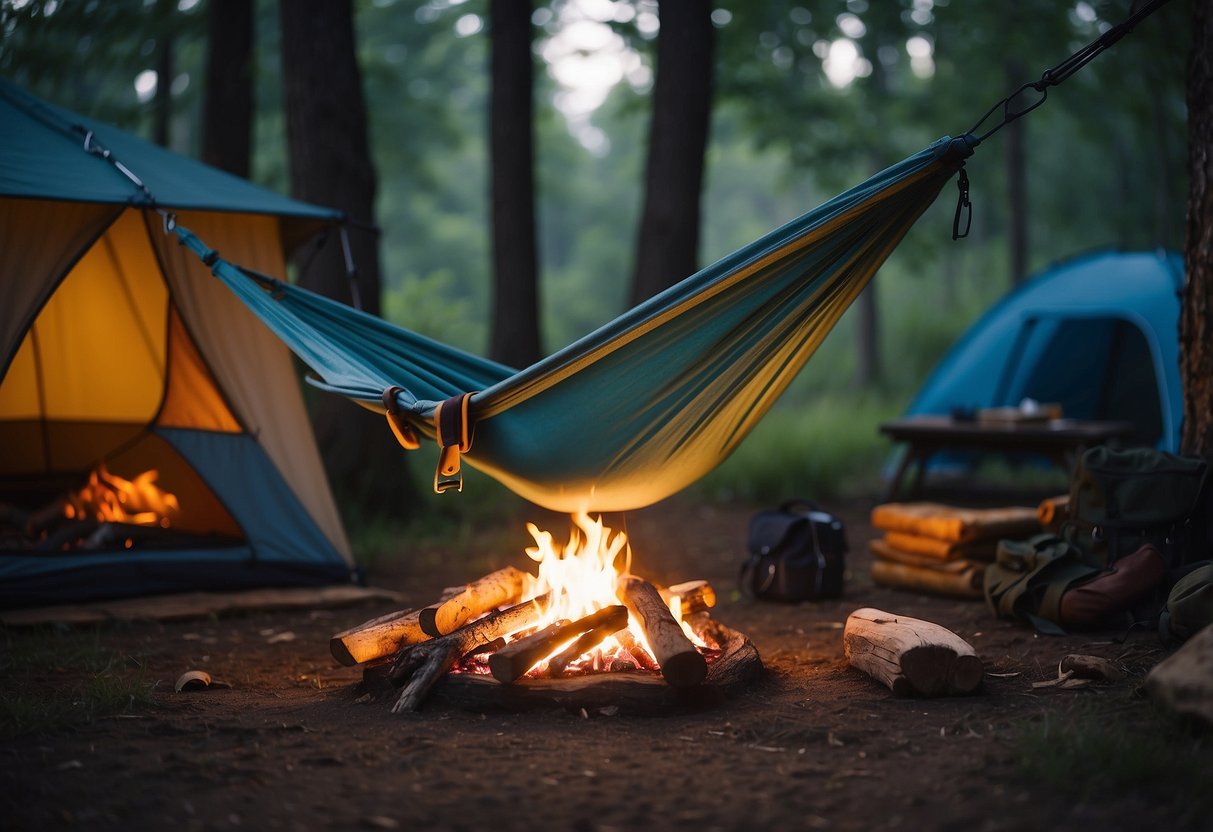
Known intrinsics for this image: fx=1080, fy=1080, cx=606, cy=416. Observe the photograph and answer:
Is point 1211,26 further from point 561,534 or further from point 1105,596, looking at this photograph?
point 561,534

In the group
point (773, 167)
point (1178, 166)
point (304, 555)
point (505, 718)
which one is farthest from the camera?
point (773, 167)

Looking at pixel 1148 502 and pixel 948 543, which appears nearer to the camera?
pixel 1148 502

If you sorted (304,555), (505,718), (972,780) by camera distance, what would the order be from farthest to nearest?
(304,555)
(505,718)
(972,780)

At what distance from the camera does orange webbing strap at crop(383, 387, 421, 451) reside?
8.70 ft

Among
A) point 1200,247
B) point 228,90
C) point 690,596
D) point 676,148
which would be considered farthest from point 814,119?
point 690,596

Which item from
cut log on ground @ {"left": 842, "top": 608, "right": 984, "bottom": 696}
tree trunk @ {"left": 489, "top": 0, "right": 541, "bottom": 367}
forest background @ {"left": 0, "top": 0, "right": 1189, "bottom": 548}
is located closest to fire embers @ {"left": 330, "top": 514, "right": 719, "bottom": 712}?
cut log on ground @ {"left": 842, "top": 608, "right": 984, "bottom": 696}

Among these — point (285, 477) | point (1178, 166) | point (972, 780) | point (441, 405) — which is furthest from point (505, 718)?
point (1178, 166)

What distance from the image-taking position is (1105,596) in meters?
2.93

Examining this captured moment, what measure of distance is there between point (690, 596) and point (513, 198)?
10.5 ft

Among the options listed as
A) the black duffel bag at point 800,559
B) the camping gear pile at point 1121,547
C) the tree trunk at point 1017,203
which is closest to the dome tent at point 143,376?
the black duffel bag at point 800,559

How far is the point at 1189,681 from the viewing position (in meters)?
2.01

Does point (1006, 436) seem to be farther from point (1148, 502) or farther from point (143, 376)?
point (143, 376)

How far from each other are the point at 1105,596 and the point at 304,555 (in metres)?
2.66

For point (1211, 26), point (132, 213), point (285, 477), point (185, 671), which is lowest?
point (185, 671)
